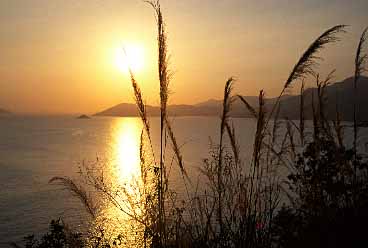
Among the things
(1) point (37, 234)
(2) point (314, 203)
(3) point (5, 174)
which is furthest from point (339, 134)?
(3) point (5, 174)

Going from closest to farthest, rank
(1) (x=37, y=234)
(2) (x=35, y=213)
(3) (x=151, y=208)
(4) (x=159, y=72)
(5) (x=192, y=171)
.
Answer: (4) (x=159, y=72)
(3) (x=151, y=208)
(1) (x=37, y=234)
(2) (x=35, y=213)
(5) (x=192, y=171)

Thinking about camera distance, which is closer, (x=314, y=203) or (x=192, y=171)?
(x=314, y=203)

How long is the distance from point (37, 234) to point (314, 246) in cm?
2102

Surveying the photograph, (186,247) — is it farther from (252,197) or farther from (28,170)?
(28,170)

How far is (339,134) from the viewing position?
163 inches

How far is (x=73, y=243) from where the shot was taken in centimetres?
402

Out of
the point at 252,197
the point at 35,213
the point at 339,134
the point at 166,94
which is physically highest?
the point at 166,94

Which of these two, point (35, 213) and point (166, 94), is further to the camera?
point (35, 213)

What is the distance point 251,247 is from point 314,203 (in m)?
1.20

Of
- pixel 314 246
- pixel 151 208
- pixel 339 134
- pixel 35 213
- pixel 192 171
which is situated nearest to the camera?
pixel 314 246

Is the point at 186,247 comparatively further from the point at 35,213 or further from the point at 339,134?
the point at 35,213

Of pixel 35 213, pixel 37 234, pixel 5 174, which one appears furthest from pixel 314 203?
pixel 5 174

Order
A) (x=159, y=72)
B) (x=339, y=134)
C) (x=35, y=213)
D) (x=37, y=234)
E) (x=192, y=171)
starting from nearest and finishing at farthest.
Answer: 1. (x=159, y=72)
2. (x=339, y=134)
3. (x=37, y=234)
4. (x=35, y=213)
5. (x=192, y=171)

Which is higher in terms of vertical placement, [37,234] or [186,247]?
[186,247]
